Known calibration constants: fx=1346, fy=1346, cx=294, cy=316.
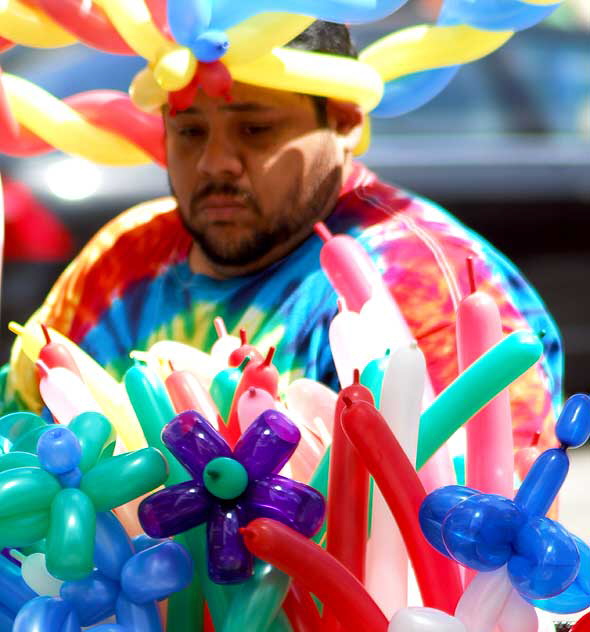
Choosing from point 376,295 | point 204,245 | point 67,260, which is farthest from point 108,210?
point 376,295

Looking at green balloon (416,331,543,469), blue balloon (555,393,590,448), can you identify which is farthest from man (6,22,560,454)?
blue balloon (555,393,590,448)

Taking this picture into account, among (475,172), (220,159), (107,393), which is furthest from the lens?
(475,172)

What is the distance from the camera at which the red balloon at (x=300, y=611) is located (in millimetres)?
1129

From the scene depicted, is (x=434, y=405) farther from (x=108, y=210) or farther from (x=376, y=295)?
(x=108, y=210)

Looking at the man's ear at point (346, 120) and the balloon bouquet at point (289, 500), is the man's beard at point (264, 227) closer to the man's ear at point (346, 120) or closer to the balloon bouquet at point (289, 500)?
the man's ear at point (346, 120)

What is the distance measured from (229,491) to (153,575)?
9 cm

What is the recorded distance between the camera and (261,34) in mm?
1691

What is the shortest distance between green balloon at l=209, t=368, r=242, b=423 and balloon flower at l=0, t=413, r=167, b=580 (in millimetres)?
197

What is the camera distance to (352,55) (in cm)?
204

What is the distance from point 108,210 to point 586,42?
170 cm

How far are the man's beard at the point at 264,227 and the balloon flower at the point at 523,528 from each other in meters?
0.94

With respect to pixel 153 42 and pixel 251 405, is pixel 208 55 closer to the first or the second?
pixel 153 42

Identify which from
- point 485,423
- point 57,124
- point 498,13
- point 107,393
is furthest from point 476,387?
point 57,124

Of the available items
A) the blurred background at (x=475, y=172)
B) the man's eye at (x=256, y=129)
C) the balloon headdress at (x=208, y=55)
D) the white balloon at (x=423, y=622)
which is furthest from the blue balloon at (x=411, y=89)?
the blurred background at (x=475, y=172)
